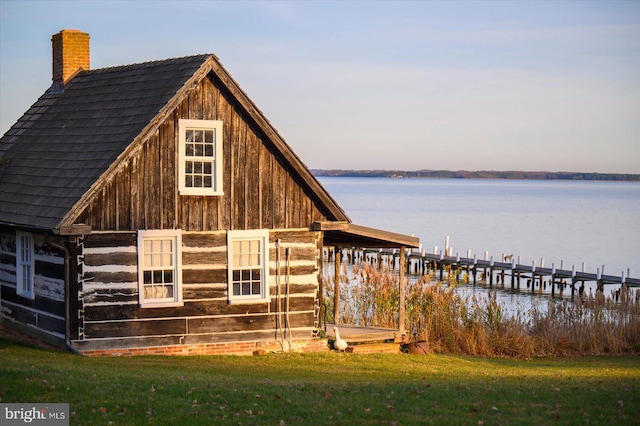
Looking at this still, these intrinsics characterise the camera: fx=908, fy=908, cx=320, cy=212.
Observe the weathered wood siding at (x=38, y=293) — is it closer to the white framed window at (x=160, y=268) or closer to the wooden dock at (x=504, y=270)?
the white framed window at (x=160, y=268)

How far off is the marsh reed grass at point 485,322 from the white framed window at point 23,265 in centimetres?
1047

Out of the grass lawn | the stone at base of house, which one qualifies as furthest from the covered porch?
the grass lawn

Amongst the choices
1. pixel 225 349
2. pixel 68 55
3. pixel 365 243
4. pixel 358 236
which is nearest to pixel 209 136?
pixel 358 236

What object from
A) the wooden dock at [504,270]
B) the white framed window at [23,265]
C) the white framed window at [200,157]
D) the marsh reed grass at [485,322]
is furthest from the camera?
the wooden dock at [504,270]

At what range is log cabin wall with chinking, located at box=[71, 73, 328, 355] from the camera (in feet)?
73.7

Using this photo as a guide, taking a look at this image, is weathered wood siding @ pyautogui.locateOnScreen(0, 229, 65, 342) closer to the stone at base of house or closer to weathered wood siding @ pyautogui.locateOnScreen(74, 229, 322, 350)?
weathered wood siding @ pyautogui.locateOnScreen(74, 229, 322, 350)

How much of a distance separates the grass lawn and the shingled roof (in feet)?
14.2

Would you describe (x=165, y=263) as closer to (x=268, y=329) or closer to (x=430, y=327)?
(x=268, y=329)

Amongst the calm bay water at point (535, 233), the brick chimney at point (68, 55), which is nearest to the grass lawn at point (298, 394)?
the brick chimney at point (68, 55)

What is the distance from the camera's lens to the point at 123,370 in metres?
19.4

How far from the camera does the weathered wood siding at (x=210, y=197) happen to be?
22.7 meters

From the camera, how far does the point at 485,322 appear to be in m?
28.8

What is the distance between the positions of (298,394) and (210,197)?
8.68 m

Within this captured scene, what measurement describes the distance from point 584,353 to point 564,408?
13763 millimetres
